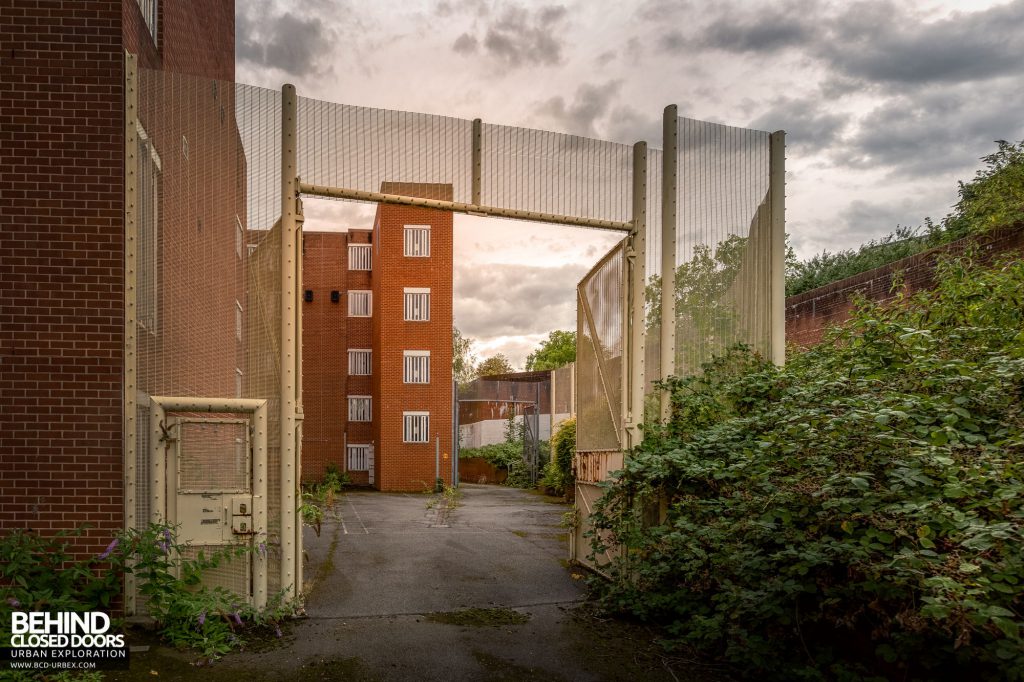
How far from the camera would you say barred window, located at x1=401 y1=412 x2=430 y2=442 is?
2556 centimetres

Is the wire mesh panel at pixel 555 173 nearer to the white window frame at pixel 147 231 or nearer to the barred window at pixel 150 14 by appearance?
the white window frame at pixel 147 231

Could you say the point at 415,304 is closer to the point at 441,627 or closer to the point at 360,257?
the point at 360,257

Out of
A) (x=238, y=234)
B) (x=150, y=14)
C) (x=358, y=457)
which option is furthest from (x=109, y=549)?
(x=358, y=457)

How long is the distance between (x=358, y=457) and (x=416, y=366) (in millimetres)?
4841

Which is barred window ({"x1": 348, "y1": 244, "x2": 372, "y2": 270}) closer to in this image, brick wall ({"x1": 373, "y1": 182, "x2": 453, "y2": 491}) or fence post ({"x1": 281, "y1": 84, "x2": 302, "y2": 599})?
brick wall ({"x1": 373, "y1": 182, "x2": 453, "y2": 491})

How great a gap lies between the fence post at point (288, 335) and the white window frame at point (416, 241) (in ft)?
62.6

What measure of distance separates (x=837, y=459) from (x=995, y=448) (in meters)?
0.88

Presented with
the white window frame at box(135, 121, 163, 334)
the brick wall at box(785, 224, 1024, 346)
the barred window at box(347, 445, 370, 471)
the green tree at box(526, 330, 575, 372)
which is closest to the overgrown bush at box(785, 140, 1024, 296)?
the brick wall at box(785, 224, 1024, 346)

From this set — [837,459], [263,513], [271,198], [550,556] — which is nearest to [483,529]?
[550,556]

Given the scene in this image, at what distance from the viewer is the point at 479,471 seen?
30438 mm

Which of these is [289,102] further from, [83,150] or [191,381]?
[191,381]

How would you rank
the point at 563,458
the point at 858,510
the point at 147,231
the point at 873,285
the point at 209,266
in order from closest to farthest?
the point at 858,510 < the point at 147,231 < the point at 209,266 < the point at 873,285 < the point at 563,458

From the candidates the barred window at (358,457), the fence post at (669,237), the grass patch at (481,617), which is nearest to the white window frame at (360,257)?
the barred window at (358,457)

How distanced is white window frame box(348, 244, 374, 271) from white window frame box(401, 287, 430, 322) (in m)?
3.74
